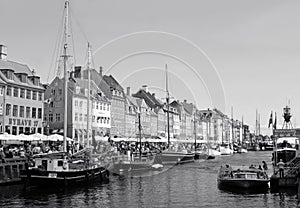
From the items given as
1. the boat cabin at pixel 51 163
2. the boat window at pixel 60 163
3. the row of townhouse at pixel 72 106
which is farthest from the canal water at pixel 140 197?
the row of townhouse at pixel 72 106

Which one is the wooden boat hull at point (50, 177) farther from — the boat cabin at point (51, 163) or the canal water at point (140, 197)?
the canal water at point (140, 197)

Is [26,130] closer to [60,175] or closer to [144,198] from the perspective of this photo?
[60,175]

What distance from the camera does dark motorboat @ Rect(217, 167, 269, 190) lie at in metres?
44.0

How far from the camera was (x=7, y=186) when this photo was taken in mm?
45438

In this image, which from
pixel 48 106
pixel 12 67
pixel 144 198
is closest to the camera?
pixel 144 198

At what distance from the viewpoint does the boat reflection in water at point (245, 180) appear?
1734 inches

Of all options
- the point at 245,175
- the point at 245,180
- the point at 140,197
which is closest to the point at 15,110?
the point at 140,197

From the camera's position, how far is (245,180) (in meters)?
44.0

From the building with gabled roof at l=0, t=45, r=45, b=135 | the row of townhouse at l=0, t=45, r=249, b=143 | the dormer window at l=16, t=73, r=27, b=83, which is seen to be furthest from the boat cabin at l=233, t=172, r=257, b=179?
the dormer window at l=16, t=73, r=27, b=83

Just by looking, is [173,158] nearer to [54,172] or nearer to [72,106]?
[72,106]

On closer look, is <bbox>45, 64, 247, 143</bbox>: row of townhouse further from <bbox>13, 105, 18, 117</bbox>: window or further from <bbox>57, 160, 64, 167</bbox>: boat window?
<bbox>57, 160, 64, 167</bbox>: boat window

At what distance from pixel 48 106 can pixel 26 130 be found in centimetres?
2026

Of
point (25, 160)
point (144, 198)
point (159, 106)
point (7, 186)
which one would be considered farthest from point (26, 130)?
point (159, 106)

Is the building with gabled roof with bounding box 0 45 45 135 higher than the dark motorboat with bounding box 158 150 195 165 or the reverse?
higher
